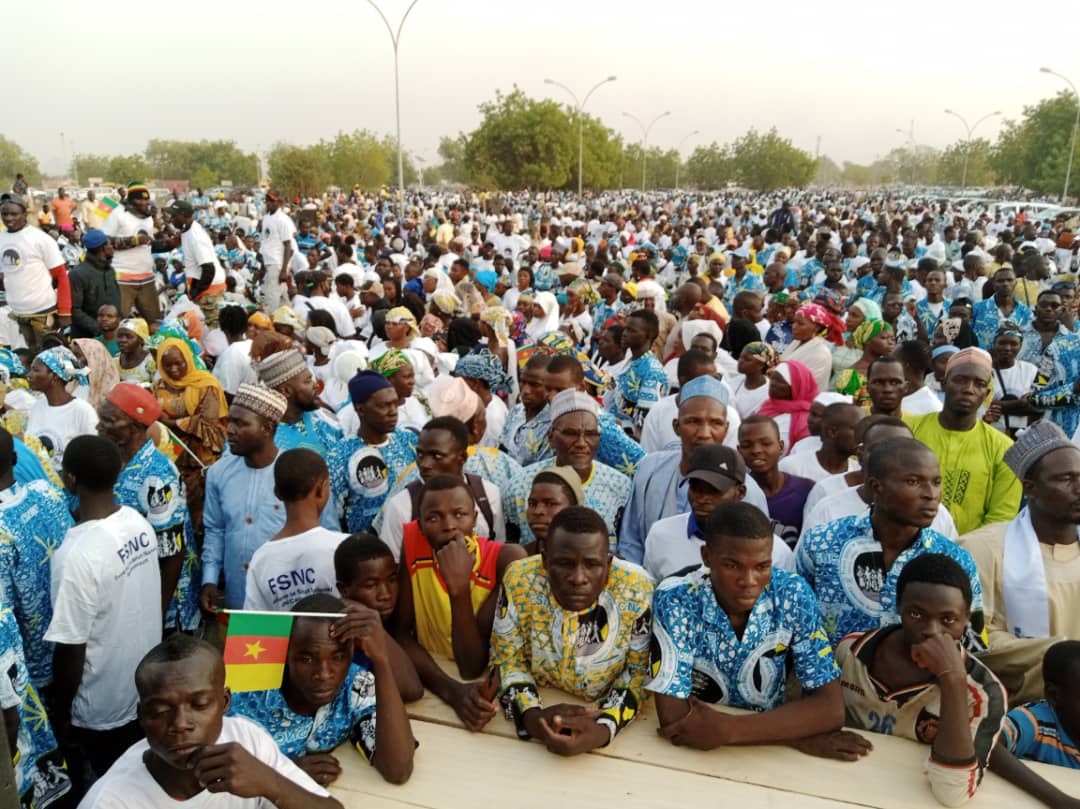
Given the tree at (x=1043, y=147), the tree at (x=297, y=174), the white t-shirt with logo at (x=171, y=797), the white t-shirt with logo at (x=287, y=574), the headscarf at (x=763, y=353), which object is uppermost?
the tree at (x=1043, y=147)

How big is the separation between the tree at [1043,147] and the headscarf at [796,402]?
56052 mm

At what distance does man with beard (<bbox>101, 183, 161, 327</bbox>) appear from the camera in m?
9.38

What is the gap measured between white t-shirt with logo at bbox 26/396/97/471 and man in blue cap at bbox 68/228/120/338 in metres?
4.01

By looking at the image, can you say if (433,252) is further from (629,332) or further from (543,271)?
(629,332)

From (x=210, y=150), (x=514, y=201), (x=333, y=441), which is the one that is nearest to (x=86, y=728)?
(x=333, y=441)

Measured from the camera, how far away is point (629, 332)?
5906mm

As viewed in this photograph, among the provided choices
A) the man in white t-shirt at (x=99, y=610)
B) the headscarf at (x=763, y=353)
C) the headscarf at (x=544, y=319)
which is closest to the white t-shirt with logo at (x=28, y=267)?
the headscarf at (x=544, y=319)

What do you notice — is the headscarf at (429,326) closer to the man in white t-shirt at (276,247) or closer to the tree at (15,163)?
the man in white t-shirt at (276,247)

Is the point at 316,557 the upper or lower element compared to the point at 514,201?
lower

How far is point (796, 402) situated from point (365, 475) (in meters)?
2.79

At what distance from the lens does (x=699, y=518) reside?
3.24m

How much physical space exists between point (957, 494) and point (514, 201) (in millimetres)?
37309

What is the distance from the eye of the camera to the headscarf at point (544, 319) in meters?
9.12

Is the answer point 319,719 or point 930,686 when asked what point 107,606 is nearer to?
point 319,719
